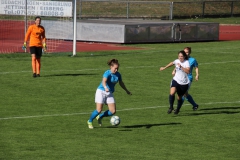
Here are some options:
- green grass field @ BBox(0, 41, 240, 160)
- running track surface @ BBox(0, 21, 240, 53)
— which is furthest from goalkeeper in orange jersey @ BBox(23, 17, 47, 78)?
running track surface @ BBox(0, 21, 240, 53)

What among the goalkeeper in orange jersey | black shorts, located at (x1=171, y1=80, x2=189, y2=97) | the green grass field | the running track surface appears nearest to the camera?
the green grass field

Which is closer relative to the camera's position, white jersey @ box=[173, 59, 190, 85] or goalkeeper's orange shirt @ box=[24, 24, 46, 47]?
white jersey @ box=[173, 59, 190, 85]

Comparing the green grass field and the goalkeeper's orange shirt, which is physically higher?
the goalkeeper's orange shirt

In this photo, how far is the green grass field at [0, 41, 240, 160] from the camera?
15.8 meters

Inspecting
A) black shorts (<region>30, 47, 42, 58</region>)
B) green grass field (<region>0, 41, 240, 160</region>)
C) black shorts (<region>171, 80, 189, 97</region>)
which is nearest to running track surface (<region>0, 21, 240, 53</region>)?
green grass field (<region>0, 41, 240, 160</region>)

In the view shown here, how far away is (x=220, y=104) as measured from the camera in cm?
2259

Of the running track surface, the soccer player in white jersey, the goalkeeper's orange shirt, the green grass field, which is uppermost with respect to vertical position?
the goalkeeper's orange shirt

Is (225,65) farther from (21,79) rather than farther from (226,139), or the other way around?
(226,139)

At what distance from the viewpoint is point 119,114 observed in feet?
67.4

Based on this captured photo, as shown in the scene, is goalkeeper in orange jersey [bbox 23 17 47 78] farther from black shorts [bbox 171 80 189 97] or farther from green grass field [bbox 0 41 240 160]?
black shorts [bbox 171 80 189 97]

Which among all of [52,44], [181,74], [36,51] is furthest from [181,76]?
[52,44]

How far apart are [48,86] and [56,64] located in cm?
687

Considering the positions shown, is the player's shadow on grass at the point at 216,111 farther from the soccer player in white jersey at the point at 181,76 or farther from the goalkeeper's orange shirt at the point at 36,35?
the goalkeeper's orange shirt at the point at 36,35

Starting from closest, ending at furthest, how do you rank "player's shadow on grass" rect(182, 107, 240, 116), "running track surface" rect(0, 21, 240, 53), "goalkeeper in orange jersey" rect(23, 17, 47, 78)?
"player's shadow on grass" rect(182, 107, 240, 116) → "goalkeeper in orange jersey" rect(23, 17, 47, 78) → "running track surface" rect(0, 21, 240, 53)
